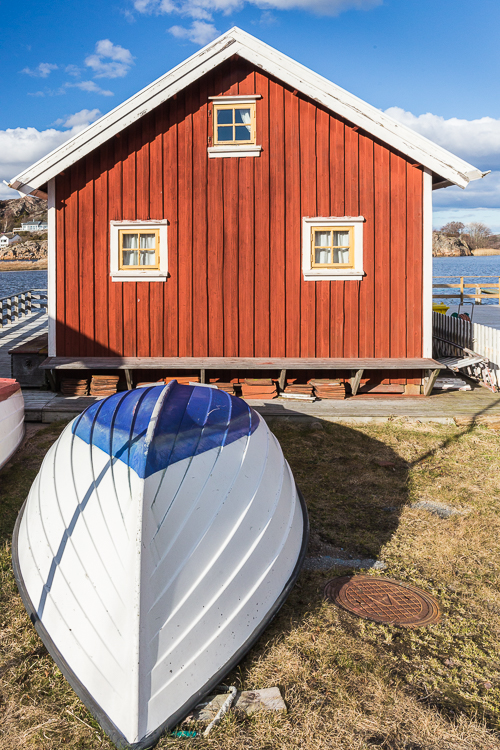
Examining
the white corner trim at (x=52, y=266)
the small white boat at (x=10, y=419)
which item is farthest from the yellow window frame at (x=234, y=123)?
the small white boat at (x=10, y=419)

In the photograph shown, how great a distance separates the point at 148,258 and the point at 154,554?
7.08 m

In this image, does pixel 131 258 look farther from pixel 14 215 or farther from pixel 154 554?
pixel 14 215

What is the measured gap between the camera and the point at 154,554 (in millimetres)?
3324

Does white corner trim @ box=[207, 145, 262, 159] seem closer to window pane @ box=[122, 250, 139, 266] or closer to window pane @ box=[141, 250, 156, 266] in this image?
window pane @ box=[141, 250, 156, 266]

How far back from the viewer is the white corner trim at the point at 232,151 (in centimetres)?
929

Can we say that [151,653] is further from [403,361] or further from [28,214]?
[28,214]

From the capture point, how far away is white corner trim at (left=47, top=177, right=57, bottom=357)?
944 centimetres

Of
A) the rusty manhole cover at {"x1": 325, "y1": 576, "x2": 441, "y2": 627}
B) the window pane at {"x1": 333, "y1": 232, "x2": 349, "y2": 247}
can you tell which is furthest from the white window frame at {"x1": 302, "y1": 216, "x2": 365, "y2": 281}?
the rusty manhole cover at {"x1": 325, "y1": 576, "x2": 441, "y2": 627}

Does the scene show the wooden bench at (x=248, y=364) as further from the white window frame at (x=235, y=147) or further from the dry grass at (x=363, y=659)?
the white window frame at (x=235, y=147)

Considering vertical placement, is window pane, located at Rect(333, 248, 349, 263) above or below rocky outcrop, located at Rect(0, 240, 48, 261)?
below

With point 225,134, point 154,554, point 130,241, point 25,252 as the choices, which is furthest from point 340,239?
point 25,252

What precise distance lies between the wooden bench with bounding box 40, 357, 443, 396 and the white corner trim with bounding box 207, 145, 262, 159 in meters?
3.35

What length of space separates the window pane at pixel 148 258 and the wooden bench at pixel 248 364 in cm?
162

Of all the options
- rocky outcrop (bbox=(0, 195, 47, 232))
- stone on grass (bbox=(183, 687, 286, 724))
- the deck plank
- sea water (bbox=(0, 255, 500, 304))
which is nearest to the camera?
stone on grass (bbox=(183, 687, 286, 724))
